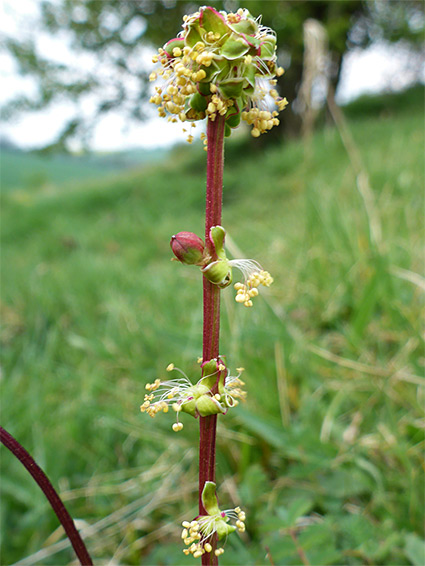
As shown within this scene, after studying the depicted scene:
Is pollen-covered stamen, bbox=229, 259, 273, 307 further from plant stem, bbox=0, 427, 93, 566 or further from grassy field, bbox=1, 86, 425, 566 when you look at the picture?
grassy field, bbox=1, 86, 425, 566

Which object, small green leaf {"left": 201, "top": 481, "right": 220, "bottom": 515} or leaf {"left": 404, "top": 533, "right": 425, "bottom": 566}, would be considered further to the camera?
leaf {"left": 404, "top": 533, "right": 425, "bottom": 566}

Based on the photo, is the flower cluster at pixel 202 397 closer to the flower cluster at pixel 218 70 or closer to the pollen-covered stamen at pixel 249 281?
the pollen-covered stamen at pixel 249 281

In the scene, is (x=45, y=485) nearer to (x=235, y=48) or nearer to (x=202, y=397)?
(x=202, y=397)

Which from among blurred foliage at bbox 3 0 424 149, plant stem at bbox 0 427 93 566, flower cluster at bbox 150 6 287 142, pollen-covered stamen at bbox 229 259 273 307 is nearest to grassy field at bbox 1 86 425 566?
plant stem at bbox 0 427 93 566

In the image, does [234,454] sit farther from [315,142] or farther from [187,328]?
[315,142]

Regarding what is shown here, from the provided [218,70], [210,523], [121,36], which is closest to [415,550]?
[210,523]

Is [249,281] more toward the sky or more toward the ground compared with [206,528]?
more toward the sky
